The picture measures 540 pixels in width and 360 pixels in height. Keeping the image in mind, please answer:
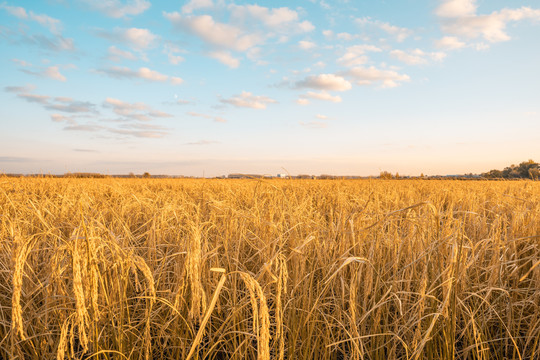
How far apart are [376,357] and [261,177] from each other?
1.41 metres

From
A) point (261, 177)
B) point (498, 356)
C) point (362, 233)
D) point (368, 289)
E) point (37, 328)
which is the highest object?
point (261, 177)

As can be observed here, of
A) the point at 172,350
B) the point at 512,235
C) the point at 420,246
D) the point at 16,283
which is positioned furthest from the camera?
the point at 512,235

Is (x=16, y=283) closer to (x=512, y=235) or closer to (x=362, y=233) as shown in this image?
(x=362, y=233)

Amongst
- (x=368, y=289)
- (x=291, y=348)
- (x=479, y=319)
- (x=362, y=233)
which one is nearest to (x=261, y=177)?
(x=362, y=233)

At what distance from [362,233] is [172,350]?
1.49 metres

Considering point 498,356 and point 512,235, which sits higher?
point 512,235

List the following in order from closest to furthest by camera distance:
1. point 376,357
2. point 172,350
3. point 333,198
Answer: point 376,357 → point 172,350 → point 333,198

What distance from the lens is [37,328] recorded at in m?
1.71

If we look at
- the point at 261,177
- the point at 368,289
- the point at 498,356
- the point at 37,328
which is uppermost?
the point at 261,177

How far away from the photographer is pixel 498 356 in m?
1.71

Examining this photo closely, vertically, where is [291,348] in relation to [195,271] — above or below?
below

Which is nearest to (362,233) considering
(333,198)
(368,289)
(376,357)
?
(368,289)

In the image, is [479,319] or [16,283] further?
[479,319]

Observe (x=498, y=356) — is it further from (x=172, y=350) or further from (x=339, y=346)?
(x=172, y=350)
